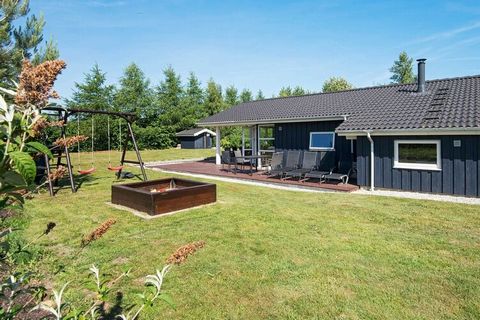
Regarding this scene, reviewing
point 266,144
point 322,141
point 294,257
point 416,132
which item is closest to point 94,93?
point 266,144

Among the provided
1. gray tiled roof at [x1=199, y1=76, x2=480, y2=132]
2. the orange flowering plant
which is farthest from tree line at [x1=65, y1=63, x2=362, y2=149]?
the orange flowering plant

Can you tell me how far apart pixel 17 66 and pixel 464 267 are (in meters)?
13.5

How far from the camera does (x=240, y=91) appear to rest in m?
53.6

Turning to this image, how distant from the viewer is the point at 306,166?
1367cm

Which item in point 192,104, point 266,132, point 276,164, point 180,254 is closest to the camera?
point 180,254

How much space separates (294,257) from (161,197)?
371cm

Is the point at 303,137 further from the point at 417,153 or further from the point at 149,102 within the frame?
the point at 149,102

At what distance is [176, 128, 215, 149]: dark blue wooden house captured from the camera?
3769 cm

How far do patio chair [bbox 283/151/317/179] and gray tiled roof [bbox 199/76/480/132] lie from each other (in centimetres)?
168

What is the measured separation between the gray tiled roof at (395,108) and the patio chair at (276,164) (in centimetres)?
191

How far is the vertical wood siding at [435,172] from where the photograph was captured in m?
9.40

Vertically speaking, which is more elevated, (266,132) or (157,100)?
(157,100)

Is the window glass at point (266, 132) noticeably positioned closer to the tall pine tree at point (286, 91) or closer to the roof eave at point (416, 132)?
the roof eave at point (416, 132)

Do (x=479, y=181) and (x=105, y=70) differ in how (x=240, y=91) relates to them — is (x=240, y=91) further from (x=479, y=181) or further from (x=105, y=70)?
(x=479, y=181)
